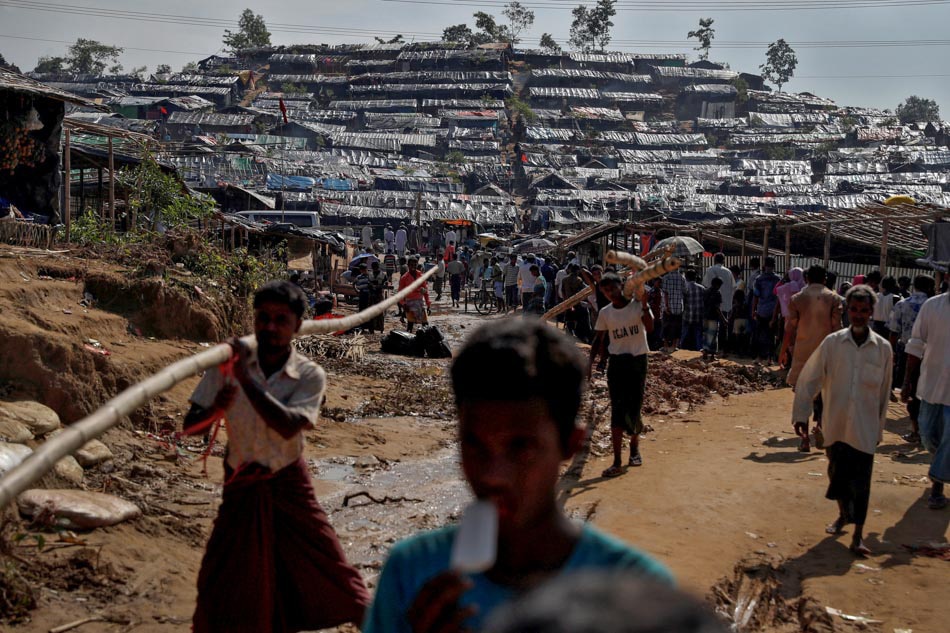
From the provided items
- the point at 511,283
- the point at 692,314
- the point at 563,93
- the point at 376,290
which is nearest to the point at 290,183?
the point at 511,283

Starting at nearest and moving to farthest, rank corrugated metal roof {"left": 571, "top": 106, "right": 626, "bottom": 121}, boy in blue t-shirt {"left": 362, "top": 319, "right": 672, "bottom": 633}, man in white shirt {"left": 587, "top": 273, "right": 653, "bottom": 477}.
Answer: boy in blue t-shirt {"left": 362, "top": 319, "right": 672, "bottom": 633} → man in white shirt {"left": 587, "top": 273, "right": 653, "bottom": 477} → corrugated metal roof {"left": 571, "top": 106, "right": 626, "bottom": 121}

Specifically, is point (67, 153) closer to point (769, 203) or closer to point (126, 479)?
point (126, 479)

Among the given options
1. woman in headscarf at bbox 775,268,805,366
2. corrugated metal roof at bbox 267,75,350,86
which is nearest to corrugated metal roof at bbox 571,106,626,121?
corrugated metal roof at bbox 267,75,350,86

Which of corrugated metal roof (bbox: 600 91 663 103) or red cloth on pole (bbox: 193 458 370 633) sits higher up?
corrugated metal roof (bbox: 600 91 663 103)

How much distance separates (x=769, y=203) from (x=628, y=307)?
132 feet

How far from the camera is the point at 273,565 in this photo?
11.5 ft

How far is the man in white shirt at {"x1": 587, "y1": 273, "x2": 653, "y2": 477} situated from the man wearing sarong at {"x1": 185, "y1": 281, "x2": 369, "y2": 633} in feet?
13.6

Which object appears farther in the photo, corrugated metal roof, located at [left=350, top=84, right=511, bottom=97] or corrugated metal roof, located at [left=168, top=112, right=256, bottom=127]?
corrugated metal roof, located at [left=350, top=84, right=511, bottom=97]

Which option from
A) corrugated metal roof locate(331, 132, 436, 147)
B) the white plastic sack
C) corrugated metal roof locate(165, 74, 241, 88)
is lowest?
the white plastic sack

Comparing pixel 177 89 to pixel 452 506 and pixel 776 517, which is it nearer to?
pixel 452 506

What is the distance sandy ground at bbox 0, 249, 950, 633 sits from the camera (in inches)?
191

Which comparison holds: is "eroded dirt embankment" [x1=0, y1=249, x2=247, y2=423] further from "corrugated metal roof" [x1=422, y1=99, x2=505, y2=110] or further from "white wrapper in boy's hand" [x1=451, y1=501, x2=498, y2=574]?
"corrugated metal roof" [x1=422, y1=99, x2=505, y2=110]

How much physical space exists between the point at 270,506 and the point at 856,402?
12.1 ft

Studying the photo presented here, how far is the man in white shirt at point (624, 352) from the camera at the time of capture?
750cm
